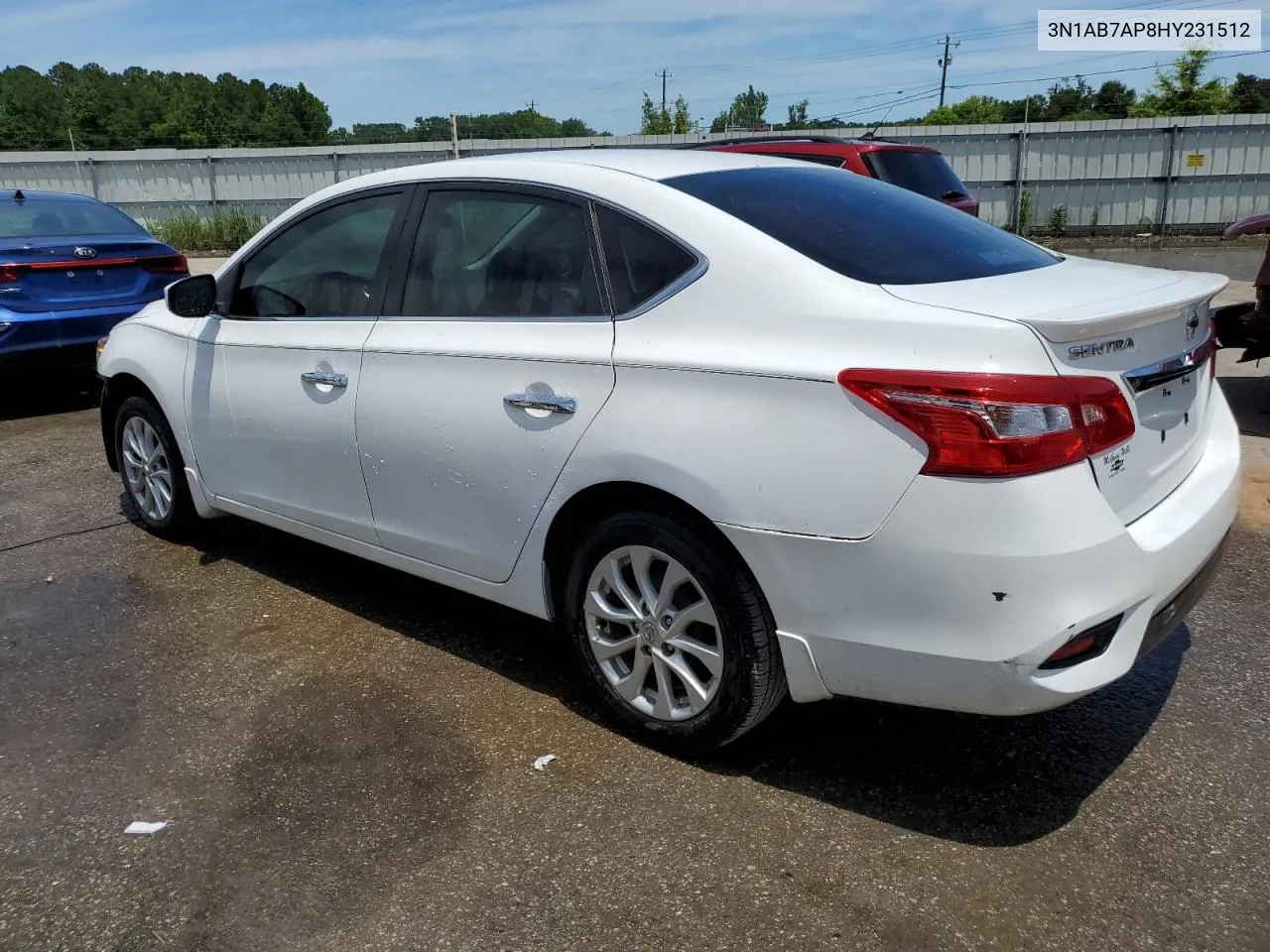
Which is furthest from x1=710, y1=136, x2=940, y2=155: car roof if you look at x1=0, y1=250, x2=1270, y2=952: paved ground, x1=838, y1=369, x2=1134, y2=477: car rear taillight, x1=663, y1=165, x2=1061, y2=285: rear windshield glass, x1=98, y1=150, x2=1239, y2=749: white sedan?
x1=838, y1=369, x2=1134, y2=477: car rear taillight

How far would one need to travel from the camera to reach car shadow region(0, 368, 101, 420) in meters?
8.00

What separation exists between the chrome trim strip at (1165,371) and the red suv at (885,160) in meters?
6.29

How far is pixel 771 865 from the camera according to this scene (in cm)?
261

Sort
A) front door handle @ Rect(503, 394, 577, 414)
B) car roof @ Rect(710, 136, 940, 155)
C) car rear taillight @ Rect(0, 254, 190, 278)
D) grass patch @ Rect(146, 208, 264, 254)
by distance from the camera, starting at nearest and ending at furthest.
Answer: front door handle @ Rect(503, 394, 577, 414)
car rear taillight @ Rect(0, 254, 190, 278)
car roof @ Rect(710, 136, 940, 155)
grass patch @ Rect(146, 208, 264, 254)

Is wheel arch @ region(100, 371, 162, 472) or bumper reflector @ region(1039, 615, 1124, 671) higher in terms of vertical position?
wheel arch @ region(100, 371, 162, 472)

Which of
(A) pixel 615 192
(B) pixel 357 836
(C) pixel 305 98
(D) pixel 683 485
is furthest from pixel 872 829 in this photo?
(C) pixel 305 98

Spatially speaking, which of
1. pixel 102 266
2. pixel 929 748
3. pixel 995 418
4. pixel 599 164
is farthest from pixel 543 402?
pixel 102 266

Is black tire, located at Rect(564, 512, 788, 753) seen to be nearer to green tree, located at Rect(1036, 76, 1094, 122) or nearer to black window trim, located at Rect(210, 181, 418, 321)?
black window trim, located at Rect(210, 181, 418, 321)

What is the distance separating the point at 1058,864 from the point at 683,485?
1300mm

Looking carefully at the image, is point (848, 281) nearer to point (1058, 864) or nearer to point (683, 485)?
point (683, 485)

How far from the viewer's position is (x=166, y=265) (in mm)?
8055

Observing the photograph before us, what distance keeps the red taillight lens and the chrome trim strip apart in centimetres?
702

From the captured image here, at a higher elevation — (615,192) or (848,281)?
(615,192)

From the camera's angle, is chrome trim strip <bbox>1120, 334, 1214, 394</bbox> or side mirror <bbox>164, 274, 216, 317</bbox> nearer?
chrome trim strip <bbox>1120, 334, 1214, 394</bbox>
